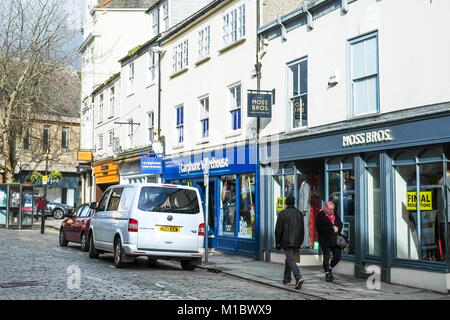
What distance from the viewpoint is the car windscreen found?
14.0m

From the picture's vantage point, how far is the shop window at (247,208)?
1847 cm

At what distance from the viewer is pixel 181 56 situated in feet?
81.0

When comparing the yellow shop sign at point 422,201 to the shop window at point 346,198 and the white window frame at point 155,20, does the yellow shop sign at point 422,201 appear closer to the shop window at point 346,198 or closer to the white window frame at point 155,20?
the shop window at point 346,198

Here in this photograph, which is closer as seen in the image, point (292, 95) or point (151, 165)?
point (292, 95)

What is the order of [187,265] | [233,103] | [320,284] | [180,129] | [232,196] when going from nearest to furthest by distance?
[320,284] → [187,265] → [232,196] → [233,103] → [180,129]

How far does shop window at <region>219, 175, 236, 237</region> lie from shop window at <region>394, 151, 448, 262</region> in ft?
24.9

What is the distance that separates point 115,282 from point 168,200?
3074 mm

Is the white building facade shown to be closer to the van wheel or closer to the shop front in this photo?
the van wheel

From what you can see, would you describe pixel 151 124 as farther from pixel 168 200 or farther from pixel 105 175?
pixel 168 200

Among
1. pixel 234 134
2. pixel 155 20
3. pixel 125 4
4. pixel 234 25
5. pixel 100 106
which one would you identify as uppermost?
pixel 125 4

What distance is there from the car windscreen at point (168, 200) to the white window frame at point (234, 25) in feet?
23.0

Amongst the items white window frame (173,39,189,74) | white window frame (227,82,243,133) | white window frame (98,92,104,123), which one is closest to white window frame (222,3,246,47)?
white window frame (227,82,243,133)

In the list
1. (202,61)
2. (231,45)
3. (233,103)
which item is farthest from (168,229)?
(202,61)
